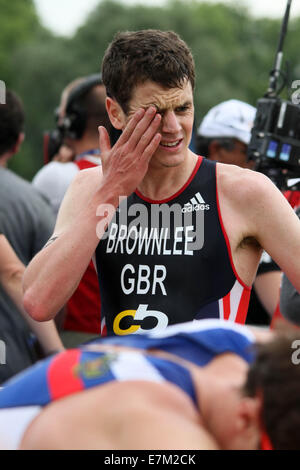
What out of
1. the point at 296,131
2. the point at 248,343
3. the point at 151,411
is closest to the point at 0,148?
the point at 296,131

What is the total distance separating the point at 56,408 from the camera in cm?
217

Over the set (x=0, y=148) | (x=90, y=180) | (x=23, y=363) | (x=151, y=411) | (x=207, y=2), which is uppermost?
(x=151, y=411)

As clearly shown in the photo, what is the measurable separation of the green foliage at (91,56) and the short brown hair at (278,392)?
4178 cm

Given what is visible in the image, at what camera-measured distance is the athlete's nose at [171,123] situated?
3.58 m

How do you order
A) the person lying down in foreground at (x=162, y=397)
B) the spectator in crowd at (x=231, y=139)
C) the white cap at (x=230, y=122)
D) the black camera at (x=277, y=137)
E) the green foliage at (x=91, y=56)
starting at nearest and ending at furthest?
the person lying down in foreground at (x=162, y=397), the black camera at (x=277, y=137), the spectator in crowd at (x=231, y=139), the white cap at (x=230, y=122), the green foliage at (x=91, y=56)

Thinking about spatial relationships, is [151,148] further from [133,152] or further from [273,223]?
[273,223]

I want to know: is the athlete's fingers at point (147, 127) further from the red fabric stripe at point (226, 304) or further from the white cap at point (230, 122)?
the white cap at point (230, 122)

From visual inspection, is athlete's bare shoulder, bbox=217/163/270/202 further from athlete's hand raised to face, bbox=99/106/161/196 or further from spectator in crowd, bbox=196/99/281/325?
spectator in crowd, bbox=196/99/281/325

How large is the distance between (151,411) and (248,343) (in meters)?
0.51

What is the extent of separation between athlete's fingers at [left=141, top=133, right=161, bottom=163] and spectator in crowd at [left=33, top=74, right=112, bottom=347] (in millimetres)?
1784

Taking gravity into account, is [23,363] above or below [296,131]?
below

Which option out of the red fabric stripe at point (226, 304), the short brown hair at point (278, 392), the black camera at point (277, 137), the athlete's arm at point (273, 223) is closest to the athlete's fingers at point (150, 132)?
the athlete's arm at point (273, 223)
